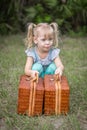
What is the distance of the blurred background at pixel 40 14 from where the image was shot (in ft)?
28.5

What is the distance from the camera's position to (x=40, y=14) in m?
8.95

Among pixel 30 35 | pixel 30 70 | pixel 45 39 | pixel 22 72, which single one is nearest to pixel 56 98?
pixel 30 70

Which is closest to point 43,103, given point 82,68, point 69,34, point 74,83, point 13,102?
point 13,102

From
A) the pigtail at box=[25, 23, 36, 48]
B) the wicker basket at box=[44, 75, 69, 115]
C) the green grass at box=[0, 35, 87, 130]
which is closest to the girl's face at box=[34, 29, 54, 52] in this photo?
the pigtail at box=[25, 23, 36, 48]

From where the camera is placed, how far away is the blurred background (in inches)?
342

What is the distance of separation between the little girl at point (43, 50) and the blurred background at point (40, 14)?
169 inches

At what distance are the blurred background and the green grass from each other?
22.0 inches

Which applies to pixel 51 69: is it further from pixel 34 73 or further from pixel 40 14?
pixel 40 14

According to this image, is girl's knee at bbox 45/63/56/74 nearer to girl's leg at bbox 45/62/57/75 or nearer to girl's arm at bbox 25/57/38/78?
girl's leg at bbox 45/62/57/75

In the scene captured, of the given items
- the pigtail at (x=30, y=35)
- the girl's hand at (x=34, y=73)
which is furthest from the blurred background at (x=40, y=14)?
the girl's hand at (x=34, y=73)

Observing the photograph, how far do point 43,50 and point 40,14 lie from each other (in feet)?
15.6

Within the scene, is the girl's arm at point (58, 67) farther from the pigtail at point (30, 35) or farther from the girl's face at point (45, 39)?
the pigtail at point (30, 35)

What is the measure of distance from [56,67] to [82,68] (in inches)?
66.8

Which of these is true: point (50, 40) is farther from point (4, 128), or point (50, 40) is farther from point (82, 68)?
point (82, 68)
